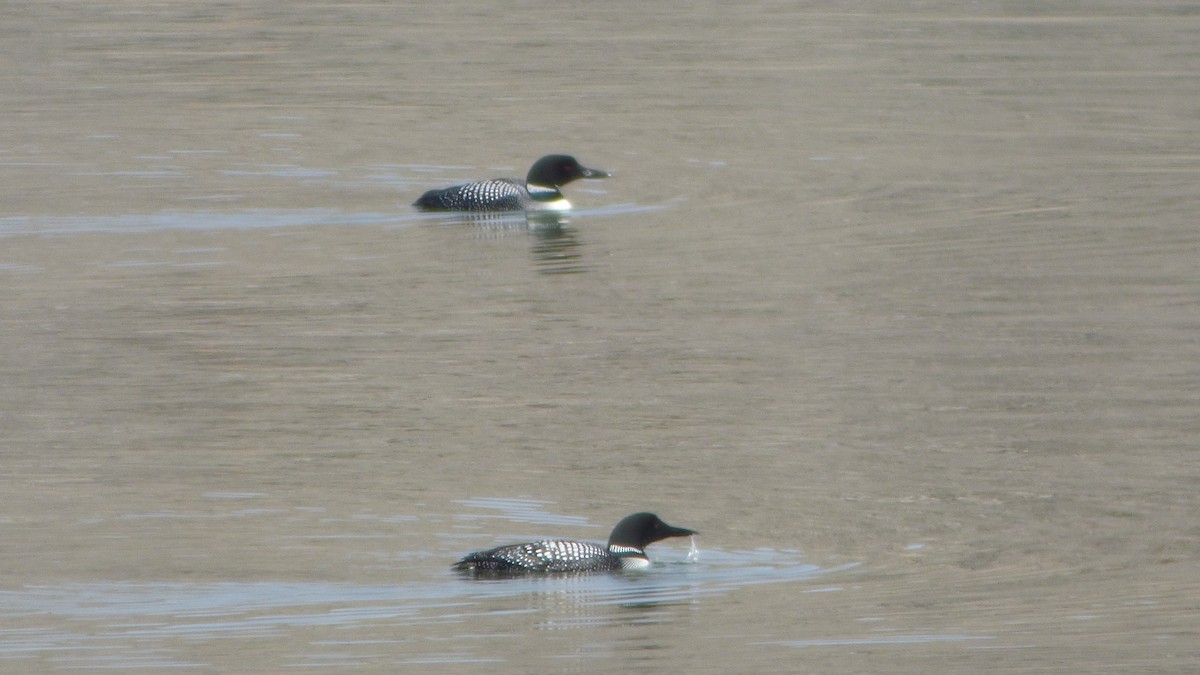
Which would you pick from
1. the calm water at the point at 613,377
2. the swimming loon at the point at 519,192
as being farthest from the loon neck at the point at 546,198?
the calm water at the point at 613,377

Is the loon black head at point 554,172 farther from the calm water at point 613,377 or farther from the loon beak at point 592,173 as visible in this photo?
the calm water at point 613,377

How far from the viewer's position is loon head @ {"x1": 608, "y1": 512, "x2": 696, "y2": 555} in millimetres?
9531

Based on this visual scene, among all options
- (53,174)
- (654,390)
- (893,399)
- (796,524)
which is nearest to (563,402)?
(654,390)

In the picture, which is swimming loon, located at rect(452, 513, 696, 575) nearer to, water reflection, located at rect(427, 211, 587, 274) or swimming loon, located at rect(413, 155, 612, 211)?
water reflection, located at rect(427, 211, 587, 274)

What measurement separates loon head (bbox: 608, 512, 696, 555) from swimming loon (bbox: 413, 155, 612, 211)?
9947 mm

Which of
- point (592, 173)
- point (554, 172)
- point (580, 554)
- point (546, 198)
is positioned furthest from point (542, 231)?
point (580, 554)

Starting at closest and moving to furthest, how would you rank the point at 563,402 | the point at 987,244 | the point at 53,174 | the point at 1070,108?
the point at 563,402, the point at 987,244, the point at 53,174, the point at 1070,108

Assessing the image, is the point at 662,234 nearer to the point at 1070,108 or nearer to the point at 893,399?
the point at 893,399

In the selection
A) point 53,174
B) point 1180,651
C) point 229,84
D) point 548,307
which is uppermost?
point 229,84

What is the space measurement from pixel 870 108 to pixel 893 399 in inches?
544

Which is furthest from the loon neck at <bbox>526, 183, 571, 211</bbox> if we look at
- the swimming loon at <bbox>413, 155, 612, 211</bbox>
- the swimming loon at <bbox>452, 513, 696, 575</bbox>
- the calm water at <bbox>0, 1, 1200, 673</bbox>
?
the swimming loon at <bbox>452, 513, 696, 575</bbox>

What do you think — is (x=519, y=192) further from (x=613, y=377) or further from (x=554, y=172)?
(x=613, y=377)

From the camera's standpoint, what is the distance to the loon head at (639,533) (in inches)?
375

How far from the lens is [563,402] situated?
40.4 ft
